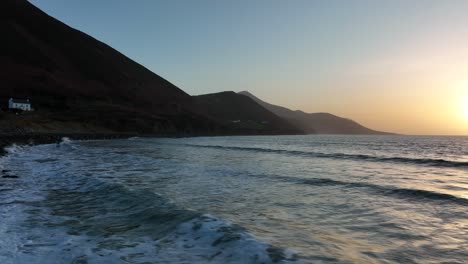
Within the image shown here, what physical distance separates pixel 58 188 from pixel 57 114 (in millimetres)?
107502

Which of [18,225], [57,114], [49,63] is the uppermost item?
[49,63]

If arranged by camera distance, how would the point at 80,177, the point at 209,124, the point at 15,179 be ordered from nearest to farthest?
the point at 15,179 < the point at 80,177 < the point at 209,124

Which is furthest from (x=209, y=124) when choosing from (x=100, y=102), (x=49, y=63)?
(x=49, y=63)

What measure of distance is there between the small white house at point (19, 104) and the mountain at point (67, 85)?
138 inches

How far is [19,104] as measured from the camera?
11575cm

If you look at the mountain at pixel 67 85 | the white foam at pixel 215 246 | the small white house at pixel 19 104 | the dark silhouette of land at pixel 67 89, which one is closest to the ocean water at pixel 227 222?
the white foam at pixel 215 246

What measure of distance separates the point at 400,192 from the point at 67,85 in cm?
15567

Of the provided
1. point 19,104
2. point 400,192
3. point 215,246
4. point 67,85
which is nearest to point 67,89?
point 67,85

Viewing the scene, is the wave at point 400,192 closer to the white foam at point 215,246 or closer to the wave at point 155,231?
the wave at point 155,231

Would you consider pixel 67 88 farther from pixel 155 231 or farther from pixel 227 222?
pixel 227 222

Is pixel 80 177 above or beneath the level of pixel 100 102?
beneath

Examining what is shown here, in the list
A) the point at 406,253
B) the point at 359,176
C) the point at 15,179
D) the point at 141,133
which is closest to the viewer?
the point at 406,253

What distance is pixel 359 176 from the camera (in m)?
25.9

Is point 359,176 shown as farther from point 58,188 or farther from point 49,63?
point 49,63
